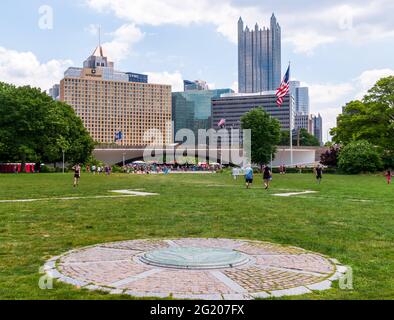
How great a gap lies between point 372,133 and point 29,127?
45694mm

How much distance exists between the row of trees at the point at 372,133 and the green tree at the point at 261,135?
43.8ft

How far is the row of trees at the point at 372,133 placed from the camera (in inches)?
2328

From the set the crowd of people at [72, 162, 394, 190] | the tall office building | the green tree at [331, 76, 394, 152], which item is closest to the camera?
the crowd of people at [72, 162, 394, 190]

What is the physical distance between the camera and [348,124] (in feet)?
213

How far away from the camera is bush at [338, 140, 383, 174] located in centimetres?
5872

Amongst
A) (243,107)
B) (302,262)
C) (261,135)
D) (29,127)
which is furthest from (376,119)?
(243,107)

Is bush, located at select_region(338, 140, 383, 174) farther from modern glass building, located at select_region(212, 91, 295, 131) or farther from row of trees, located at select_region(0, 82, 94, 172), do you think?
modern glass building, located at select_region(212, 91, 295, 131)

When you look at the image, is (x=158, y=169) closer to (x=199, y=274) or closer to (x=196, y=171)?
(x=196, y=171)

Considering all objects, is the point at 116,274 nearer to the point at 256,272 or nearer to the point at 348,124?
the point at 256,272

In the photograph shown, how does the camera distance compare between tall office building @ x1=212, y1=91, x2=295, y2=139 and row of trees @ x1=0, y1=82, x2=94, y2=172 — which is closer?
row of trees @ x1=0, y1=82, x2=94, y2=172

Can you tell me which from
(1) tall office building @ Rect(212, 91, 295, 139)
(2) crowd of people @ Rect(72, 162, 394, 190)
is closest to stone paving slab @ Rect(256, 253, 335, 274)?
(2) crowd of people @ Rect(72, 162, 394, 190)

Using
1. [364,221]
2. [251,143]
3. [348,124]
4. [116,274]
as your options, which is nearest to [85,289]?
[116,274]

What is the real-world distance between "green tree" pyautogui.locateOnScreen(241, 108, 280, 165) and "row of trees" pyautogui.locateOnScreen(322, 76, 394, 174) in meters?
13.3

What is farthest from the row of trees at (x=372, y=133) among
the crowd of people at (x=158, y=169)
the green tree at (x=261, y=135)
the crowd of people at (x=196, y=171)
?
the crowd of people at (x=158, y=169)
